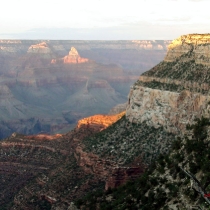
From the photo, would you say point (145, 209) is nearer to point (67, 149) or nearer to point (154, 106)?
point (154, 106)

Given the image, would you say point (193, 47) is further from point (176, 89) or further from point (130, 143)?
point (130, 143)

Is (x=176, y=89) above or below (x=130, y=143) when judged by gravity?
above

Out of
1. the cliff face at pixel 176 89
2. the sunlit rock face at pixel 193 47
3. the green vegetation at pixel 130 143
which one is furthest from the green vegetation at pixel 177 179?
the sunlit rock face at pixel 193 47

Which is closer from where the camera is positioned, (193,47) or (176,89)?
(176,89)

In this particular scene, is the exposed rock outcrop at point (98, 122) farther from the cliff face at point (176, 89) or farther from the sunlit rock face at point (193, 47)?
the sunlit rock face at point (193, 47)

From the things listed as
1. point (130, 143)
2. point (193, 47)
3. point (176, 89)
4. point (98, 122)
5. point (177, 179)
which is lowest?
point (98, 122)

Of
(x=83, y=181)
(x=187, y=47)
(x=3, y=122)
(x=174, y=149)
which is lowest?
(x=3, y=122)

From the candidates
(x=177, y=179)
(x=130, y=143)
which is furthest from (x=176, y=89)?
(x=177, y=179)

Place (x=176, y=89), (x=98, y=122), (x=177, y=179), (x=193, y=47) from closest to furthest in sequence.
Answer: (x=177, y=179), (x=176, y=89), (x=193, y=47), (x=98, y=122)

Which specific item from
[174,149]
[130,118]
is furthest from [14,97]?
[174,149]
